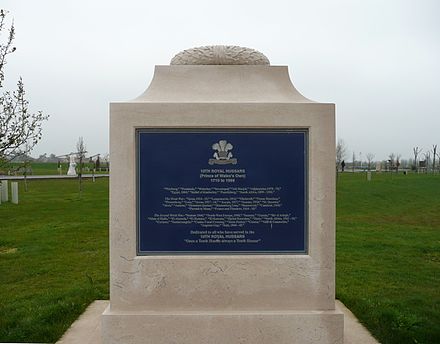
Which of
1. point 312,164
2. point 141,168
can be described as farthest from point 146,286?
point 312,164

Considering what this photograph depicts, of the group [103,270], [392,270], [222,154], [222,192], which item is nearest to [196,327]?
[222,192]

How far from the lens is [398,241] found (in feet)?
38.8

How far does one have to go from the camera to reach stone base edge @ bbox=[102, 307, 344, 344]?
14.3 ft

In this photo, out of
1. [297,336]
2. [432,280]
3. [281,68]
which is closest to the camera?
[297,336]

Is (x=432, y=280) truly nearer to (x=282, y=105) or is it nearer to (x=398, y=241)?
(x=398, y=241)

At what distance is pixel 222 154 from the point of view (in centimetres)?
449

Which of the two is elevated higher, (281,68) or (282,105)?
(281,68)

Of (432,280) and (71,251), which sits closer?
(432,280)

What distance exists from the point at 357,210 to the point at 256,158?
16.0m

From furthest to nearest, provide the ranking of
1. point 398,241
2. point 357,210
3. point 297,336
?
Answer: point 357,210 < point 398,241 < point 297,336

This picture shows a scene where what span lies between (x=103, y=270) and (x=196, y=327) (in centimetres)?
467

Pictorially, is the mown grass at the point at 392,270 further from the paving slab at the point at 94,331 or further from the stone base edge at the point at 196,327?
the stone base edge at the point at 196,327

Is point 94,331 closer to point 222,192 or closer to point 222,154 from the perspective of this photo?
point 222,192

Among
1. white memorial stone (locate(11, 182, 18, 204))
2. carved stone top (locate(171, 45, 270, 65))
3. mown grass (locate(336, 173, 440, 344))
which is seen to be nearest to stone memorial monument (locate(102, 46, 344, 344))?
carved stone top (locate(171, 45, 270, 65))
